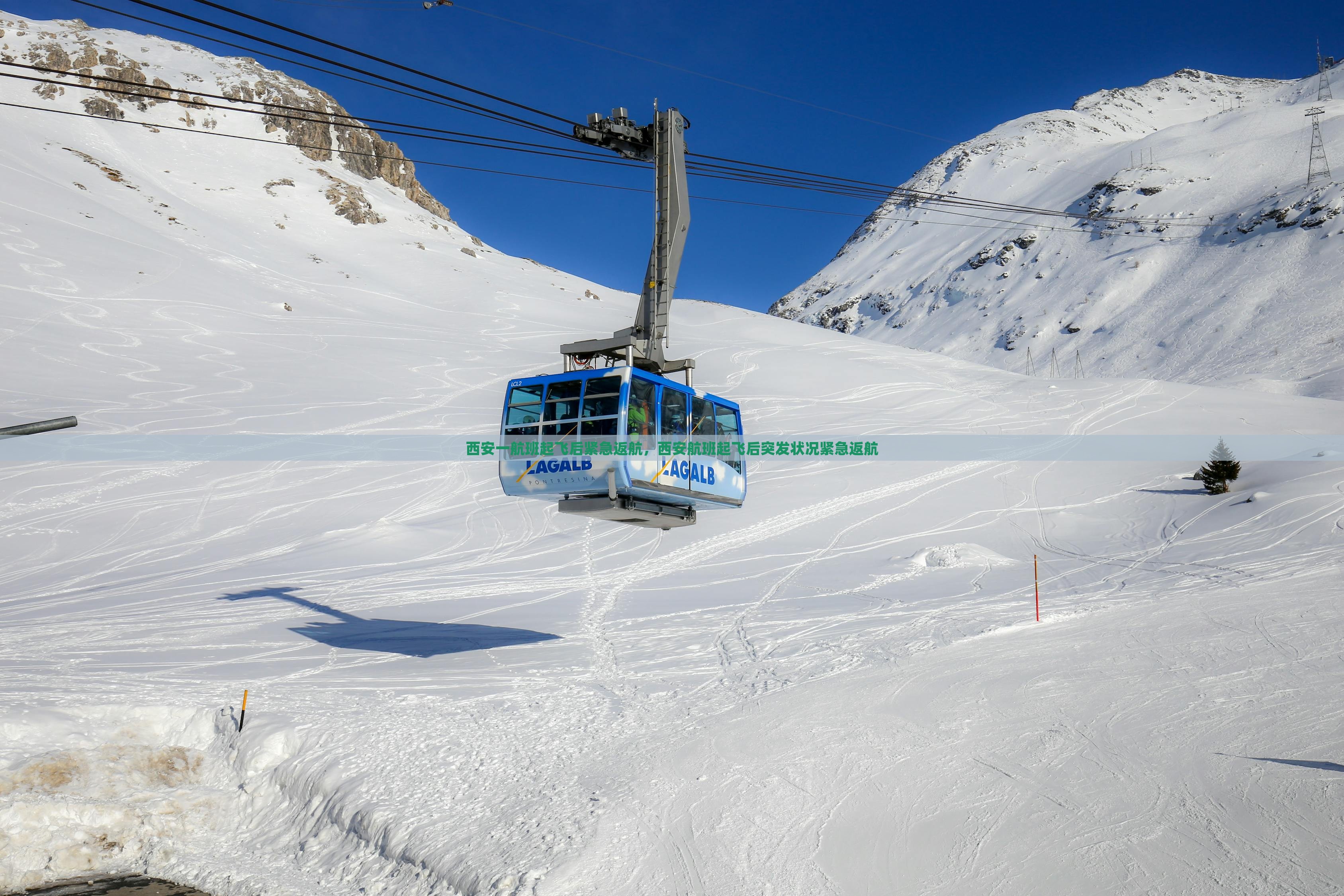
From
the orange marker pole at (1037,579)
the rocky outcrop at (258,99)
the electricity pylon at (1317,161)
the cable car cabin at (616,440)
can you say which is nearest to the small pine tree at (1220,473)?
the orange marker pole at (1037,579)

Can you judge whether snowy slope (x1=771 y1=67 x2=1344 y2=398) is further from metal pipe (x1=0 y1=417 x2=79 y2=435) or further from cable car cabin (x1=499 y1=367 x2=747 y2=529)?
metal pipe (x1=0 y1=417 x2=79 y2=435)

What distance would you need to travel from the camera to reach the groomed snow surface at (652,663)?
830cm

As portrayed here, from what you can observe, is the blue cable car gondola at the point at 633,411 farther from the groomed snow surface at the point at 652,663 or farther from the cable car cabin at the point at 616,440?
the groomed snow surface at the point at 652,663

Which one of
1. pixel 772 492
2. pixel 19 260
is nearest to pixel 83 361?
pixel 19 260

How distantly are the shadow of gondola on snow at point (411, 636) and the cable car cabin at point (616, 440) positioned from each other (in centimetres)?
405

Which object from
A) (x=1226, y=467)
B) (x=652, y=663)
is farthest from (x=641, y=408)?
(x=1226, y=467)

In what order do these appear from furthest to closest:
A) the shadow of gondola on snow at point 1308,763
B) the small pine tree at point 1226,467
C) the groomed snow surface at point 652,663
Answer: the small pine tree at point 1226,467 < the shadow of gondola on snow at point 1308,763 < the groomed snow surface at point 652,663

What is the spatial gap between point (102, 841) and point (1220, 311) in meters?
123

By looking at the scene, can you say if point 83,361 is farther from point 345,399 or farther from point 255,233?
point 255,233

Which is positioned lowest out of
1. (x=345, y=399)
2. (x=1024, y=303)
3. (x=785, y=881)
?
(x=785, y=881)

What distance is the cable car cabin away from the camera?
1266 centimetres

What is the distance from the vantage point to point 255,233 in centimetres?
7862

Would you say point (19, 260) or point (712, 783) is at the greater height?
point (19, 260)

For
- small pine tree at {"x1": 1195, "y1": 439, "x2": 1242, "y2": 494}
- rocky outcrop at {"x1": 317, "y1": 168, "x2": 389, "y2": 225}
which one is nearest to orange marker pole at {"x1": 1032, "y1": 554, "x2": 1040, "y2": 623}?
small pine tree at {"x1": 1195, "y1": 439, "x2": 1242, "y2": 494}
